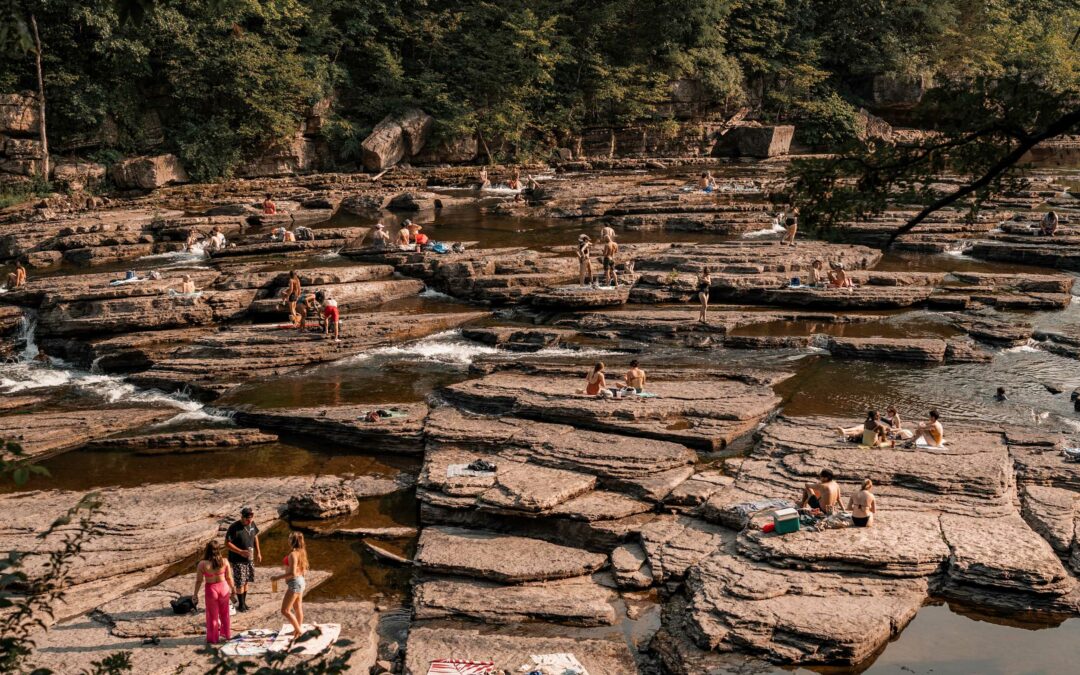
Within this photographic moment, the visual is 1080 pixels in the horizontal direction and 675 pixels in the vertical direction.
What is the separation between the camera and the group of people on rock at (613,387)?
1900 cm

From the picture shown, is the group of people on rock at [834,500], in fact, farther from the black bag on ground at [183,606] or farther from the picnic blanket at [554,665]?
the black bag on ground at [183,606]

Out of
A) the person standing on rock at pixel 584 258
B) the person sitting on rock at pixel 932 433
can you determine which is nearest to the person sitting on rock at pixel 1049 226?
the person standing on rock at pixel 584 258

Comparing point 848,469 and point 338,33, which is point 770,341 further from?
point 338,33

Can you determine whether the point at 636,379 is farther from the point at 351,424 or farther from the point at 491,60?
the point at 491,60

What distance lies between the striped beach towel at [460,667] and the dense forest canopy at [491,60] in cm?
3509

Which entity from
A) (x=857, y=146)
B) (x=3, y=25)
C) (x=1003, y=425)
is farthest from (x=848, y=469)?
(x=3, y=25)

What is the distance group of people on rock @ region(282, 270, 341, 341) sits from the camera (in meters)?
23.5

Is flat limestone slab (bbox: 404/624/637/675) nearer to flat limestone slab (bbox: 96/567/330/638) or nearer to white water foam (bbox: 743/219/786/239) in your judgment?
flat limestone slab (bbox: 96/567/330/638)

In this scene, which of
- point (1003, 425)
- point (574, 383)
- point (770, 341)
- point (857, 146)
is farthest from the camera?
point (770, 341)

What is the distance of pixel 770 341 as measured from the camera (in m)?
22.6

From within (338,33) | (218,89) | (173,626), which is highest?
Result: (338,33)

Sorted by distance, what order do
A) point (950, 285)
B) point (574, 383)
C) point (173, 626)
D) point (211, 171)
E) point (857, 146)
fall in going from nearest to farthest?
1. point (857, 146)
2. point (173, 626)
3. point (574, 383)
4. point (950, 285)
5. point (211, 171)

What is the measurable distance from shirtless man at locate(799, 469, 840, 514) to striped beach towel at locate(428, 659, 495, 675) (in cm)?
584

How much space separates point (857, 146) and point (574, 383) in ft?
39.0
